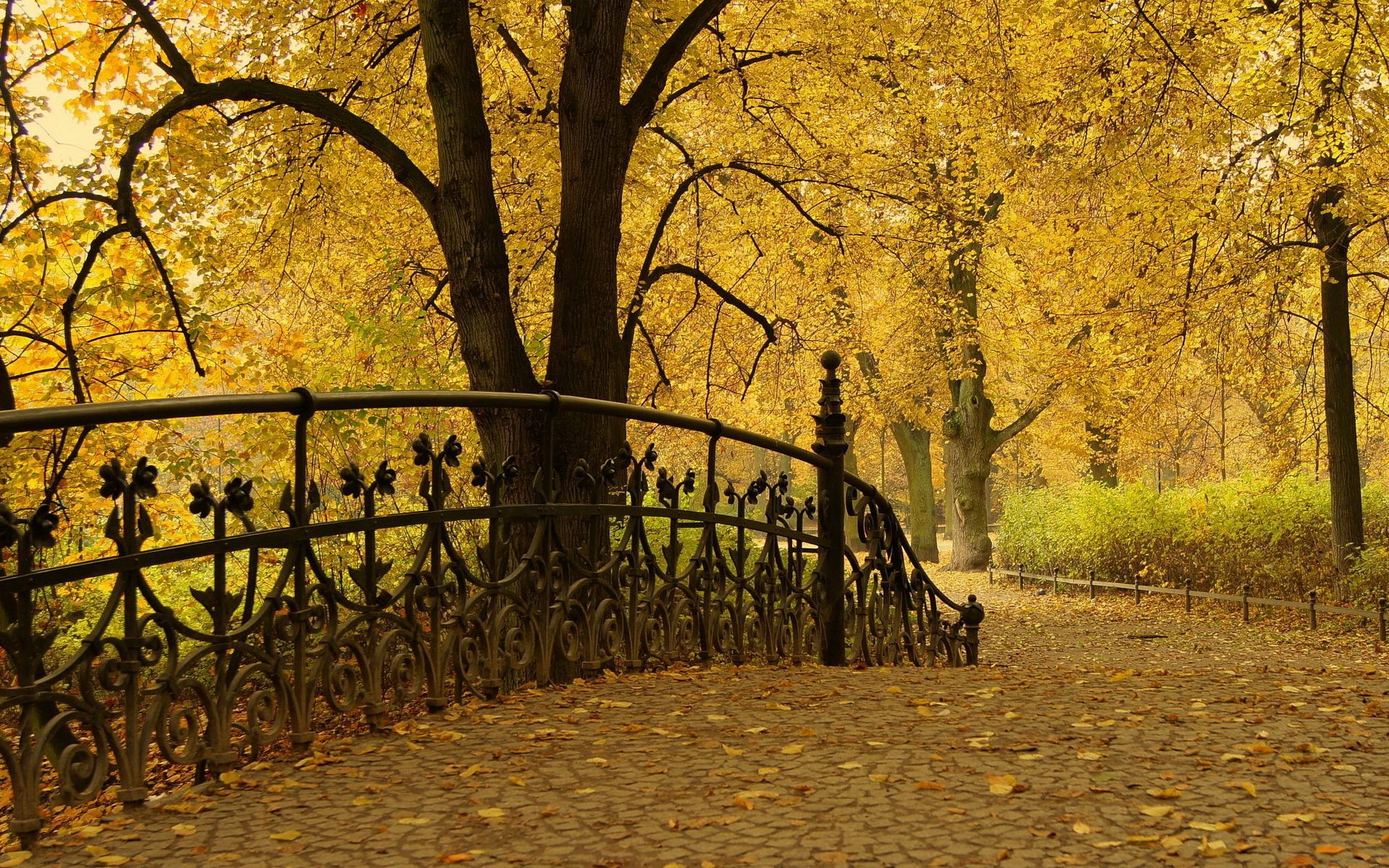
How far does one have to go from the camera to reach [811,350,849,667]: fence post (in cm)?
654

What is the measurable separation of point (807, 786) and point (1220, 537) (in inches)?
608

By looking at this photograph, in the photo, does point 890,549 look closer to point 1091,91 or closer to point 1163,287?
point 1091,91

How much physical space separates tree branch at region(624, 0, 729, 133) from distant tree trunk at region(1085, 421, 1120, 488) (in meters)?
16.7

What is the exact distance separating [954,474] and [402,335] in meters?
15.4

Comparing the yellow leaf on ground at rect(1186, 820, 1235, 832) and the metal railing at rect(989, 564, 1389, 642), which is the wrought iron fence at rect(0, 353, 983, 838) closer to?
the yellow leaf on ground at rect(1186, 820, 1235, 832)

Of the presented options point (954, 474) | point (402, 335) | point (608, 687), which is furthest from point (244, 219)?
point (954, 474)

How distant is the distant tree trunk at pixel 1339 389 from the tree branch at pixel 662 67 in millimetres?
9722

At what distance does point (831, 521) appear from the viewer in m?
6.56

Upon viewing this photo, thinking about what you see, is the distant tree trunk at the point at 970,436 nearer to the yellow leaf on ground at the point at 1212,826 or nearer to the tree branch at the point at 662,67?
the tree branch at the point at 662,67

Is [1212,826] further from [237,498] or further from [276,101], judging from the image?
[276,101]

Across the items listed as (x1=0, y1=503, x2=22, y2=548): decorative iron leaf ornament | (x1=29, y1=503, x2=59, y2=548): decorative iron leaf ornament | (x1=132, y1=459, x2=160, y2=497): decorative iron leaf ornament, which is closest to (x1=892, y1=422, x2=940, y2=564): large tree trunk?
(x1=132, y1=459, x2=160, y2=497): decorative iron leaf ornament

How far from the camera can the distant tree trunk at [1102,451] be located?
22.9 m

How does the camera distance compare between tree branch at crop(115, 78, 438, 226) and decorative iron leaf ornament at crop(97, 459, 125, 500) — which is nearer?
decorative iron leaf ornament at crop(97, 459, 125, 500)

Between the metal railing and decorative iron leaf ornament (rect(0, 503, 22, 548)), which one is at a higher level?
decorative iron leaf ornament (rect(0, 503, 22, 548))
